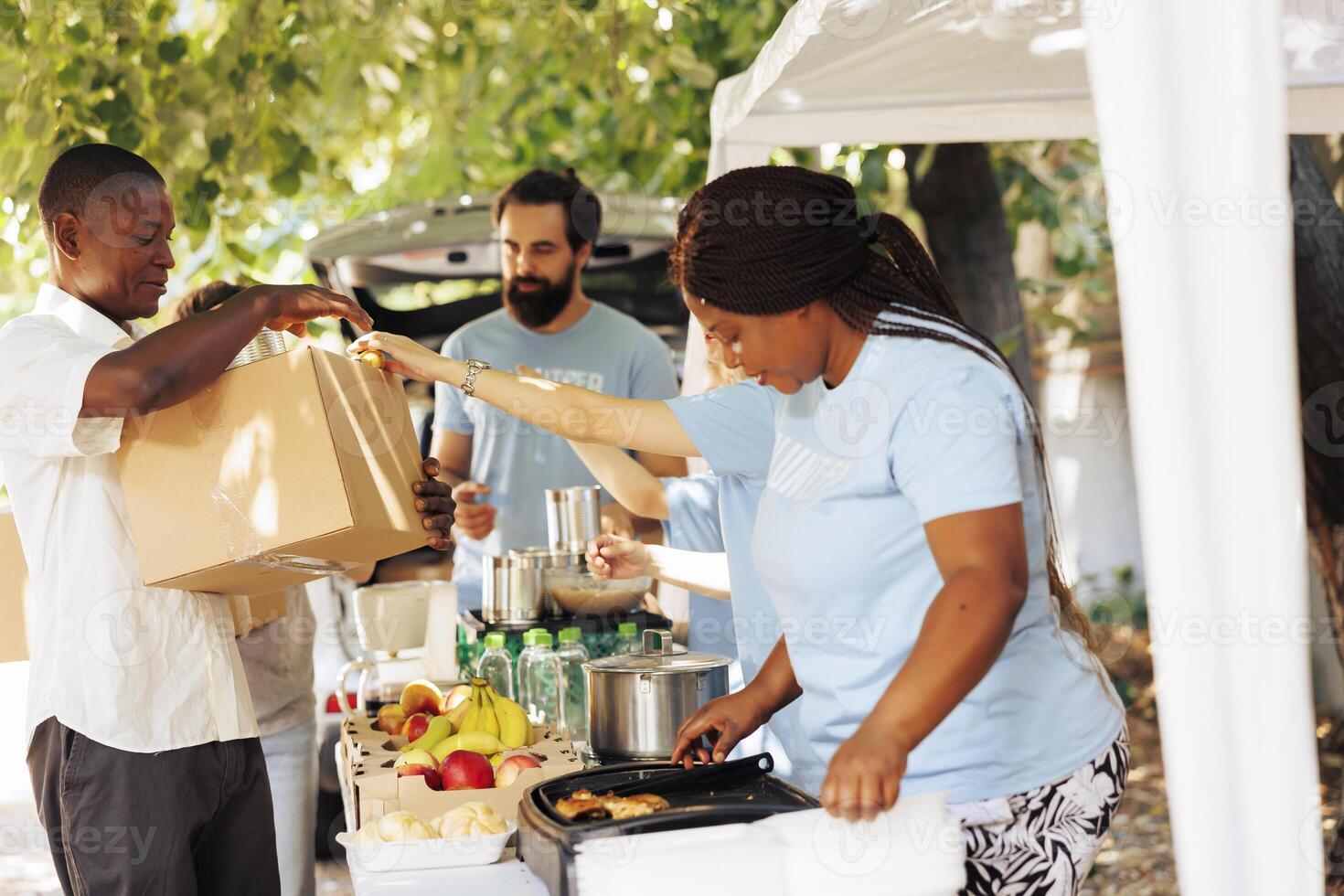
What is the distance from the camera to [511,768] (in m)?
2.22

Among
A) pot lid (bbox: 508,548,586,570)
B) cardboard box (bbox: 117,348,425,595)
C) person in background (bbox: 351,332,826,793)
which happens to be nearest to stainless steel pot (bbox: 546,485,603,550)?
pot lid (bbox: 508,548,586,570)

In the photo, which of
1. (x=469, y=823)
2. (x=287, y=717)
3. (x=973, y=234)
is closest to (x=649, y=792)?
(x=469, y=823)

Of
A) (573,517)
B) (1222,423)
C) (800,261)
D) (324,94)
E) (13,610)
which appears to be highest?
(324,94)

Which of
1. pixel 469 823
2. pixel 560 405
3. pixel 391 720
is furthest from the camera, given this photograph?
pixel 391 720

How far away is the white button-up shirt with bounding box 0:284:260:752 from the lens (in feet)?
6.63

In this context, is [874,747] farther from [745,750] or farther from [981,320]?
[981,320]

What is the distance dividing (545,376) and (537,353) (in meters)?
0.09

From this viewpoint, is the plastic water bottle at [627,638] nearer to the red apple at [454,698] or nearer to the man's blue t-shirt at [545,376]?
the red apple at [454,698]

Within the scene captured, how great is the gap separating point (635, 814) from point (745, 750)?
1.24 m

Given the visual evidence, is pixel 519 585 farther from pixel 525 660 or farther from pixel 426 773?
pixel 426 773

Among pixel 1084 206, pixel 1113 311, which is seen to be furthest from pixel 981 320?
pixel 1113 311

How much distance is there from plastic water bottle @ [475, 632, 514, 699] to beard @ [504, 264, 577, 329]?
1454 mm

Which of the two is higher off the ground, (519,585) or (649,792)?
(519,585)

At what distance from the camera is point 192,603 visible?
2.18 meters
